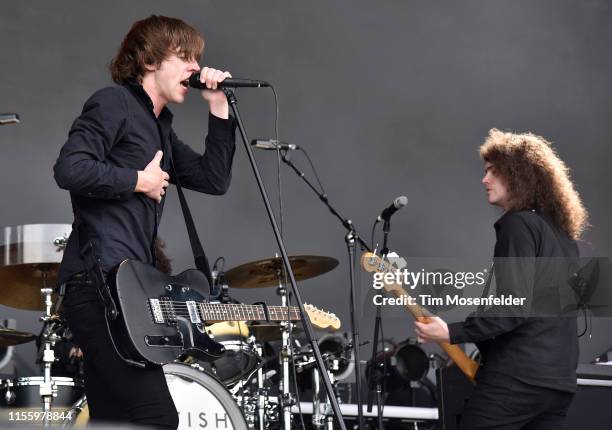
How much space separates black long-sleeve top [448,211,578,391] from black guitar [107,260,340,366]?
3.25 ft

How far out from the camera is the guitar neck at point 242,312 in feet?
8.60

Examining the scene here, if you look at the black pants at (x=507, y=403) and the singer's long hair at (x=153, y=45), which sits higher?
the singer's long hair at (x=153, y=45)

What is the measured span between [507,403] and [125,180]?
1521 millimetres

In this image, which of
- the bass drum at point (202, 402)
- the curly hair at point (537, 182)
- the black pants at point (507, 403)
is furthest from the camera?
the bass drum at point (202, 402)

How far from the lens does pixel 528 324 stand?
312 centimetres

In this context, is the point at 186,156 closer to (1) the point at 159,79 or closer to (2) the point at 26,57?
(1) the point at 159,79

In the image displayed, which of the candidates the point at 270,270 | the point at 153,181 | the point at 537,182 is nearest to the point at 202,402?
the point at 270,270

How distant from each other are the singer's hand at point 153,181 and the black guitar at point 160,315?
206mm

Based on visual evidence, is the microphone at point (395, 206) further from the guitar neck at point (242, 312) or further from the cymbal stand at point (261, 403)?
the cymbal stand at point (261, 403)

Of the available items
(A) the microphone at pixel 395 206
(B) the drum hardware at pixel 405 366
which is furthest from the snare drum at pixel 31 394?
(B) the drum hardware at pixel 405 366

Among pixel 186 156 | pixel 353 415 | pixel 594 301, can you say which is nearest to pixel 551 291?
pixel 594 301

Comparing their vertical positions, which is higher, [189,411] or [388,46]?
[388,46]

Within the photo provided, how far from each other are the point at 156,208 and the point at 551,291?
1488 mm

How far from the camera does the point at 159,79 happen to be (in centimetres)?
269
